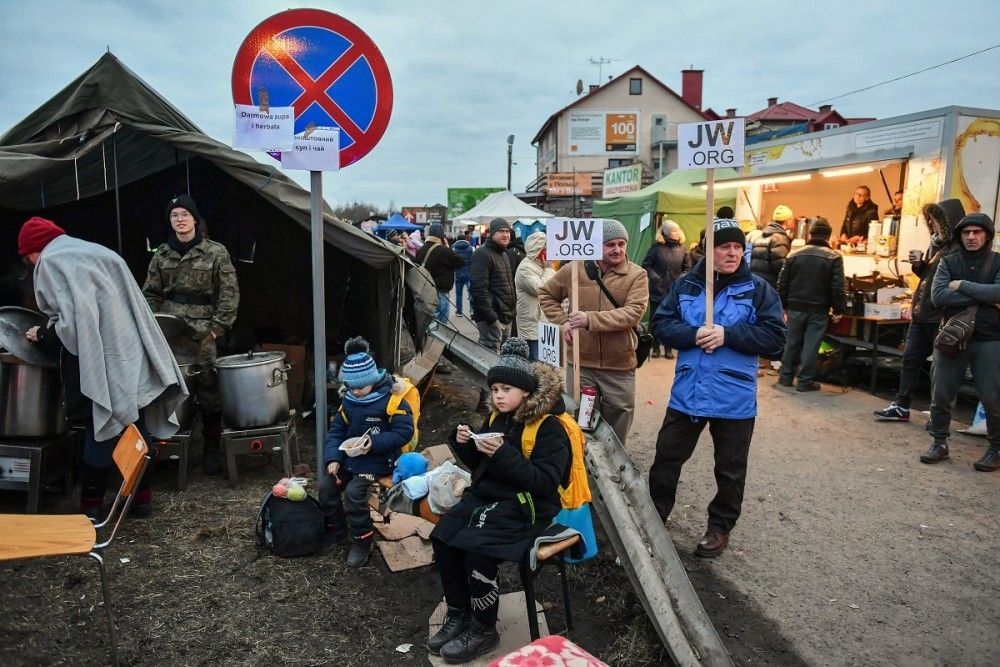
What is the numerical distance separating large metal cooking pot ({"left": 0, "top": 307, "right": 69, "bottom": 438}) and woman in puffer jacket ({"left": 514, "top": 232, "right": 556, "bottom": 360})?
171 inches

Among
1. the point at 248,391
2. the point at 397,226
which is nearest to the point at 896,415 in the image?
the point at 248,391

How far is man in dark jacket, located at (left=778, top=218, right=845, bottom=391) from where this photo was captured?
7895mm

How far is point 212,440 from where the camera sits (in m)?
5.34

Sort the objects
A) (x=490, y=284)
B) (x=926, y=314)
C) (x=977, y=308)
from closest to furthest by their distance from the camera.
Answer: (x=977, y=308) → (x=926, y=314) → (x=490, y=284)

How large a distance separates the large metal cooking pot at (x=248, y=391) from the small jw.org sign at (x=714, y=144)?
3.30 meters

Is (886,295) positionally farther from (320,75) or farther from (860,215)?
(320,75)

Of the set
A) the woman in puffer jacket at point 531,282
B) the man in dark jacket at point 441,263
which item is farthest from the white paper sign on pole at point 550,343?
the man in dark jacket at point 441,263

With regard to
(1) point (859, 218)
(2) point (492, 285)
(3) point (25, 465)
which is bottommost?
(3) point (25, 465)

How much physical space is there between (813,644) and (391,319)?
4.23m

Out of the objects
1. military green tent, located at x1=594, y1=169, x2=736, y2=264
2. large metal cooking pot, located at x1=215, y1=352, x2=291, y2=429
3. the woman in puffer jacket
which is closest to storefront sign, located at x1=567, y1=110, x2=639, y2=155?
military green tent, located at x1=594, y1=169, x2=736, y2=264

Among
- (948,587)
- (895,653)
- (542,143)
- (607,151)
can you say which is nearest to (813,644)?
(895,653)

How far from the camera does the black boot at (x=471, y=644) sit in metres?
2.93

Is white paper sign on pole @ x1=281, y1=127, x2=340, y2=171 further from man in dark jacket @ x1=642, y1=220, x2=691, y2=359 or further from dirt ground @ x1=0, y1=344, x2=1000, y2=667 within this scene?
man in dark jacket @ x1=642, y1=220, x2=691, y2=359

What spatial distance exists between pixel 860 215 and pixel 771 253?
7.29ft
